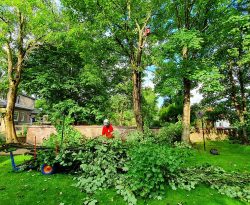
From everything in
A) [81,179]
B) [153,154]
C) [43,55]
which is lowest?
[81,179]

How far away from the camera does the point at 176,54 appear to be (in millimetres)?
14336

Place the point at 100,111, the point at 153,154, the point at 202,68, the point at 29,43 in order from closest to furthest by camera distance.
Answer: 1. the point at 153,154
2. the point at 202,68
3. the point at 29,43
4. the point at 100,111

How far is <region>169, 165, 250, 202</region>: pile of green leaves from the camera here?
5.62 meters

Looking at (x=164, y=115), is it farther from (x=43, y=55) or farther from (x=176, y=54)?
(x=43, y=55)

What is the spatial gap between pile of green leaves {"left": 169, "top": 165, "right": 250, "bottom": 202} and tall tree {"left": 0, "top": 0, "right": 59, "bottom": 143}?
14155 mm

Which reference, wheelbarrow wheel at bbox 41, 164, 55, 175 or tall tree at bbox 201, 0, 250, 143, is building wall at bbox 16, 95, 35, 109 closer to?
tall tree at bbox 201, 0, 250, 143

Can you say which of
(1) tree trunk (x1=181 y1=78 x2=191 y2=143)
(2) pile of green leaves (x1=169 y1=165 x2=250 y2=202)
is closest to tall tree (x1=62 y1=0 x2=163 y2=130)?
(1) tree trunk (x1=181 y1=78 x2=191 y2=143)

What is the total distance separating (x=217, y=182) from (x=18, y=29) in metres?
18.4

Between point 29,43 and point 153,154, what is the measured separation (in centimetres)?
1640

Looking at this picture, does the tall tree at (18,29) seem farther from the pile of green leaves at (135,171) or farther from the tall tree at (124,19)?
the pile of green leaves at (135,171)

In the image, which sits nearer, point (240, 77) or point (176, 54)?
point (176, 54)

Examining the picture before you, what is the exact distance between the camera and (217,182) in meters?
6.26

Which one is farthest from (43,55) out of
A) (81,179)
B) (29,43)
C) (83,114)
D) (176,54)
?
(81,179)

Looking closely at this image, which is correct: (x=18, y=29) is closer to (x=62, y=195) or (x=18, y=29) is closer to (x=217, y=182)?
(x=62, y=195)
